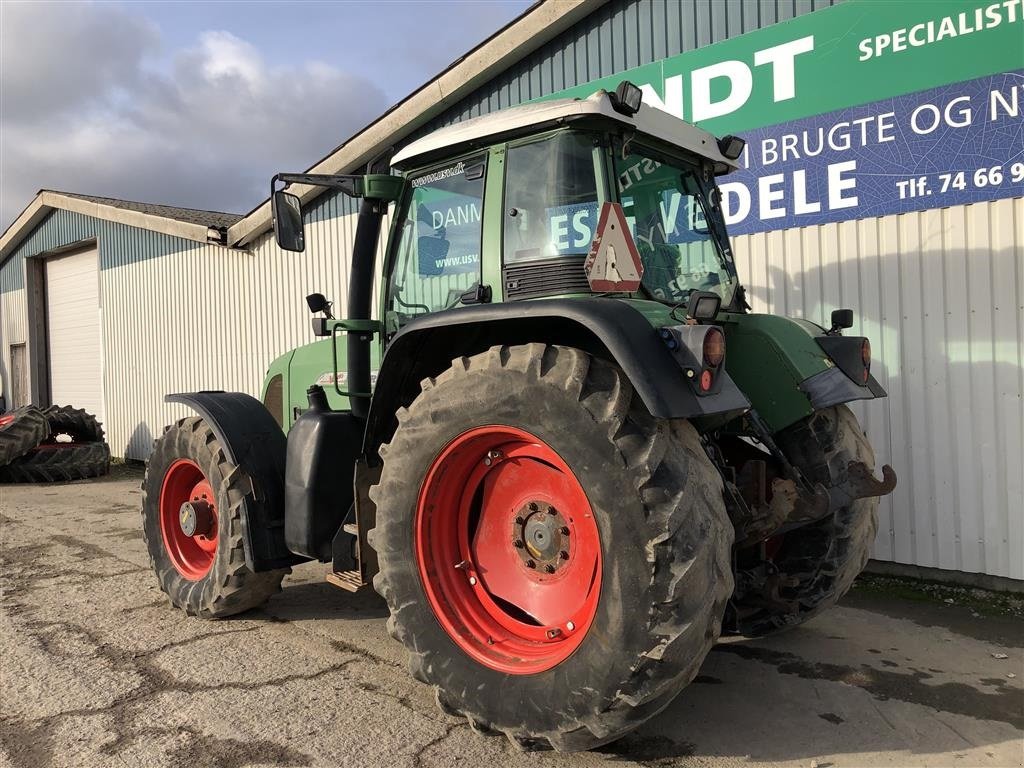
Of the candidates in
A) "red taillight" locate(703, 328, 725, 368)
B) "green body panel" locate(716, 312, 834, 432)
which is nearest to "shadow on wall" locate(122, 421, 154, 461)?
"green body panel" locate(716, 312, 834, 432)

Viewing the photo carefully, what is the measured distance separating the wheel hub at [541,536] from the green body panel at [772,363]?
4.30 ft

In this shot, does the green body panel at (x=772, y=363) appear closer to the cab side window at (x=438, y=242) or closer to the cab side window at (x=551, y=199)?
the cab side window at (x=551, y=199)

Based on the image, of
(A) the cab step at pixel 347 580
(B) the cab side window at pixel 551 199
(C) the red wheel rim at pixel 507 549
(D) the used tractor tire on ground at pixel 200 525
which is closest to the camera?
(C) the red wheel rim at pixel 507 549

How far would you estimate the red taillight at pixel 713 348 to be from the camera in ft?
9.66

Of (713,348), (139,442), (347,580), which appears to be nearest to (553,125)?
(713,348)

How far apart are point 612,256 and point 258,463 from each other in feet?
A: 8.30

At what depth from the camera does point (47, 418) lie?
12914 mm

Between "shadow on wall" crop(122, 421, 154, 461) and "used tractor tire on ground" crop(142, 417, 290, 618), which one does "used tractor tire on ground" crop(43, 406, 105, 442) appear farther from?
"used tractor tire on ground" crop(142, 417, 290, 618)

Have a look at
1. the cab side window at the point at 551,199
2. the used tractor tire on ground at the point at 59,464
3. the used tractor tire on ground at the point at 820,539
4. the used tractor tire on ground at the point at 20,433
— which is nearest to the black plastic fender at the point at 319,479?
the cab side window at the point at 551,199

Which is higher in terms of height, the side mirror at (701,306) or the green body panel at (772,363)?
the side mirror at (701,306)

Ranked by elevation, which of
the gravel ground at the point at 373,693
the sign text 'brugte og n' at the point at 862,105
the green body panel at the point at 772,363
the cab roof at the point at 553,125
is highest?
the sign text 'brugte og n' at the point at 862,105

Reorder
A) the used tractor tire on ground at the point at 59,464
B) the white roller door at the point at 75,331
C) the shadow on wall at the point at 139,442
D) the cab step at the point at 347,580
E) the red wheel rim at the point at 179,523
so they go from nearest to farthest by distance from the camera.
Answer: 1. the cab step at the point at 347,580
2. the red wheel rim at the point at 179,523
3. the used tractor tire on ground at the point at 59,464
4. the shadow on wall at the point at 139,442
5. the white roller door at the point at 75,331

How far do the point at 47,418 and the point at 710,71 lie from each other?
37.7 ft

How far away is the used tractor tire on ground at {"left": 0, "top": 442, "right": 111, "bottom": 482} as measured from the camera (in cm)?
1201
